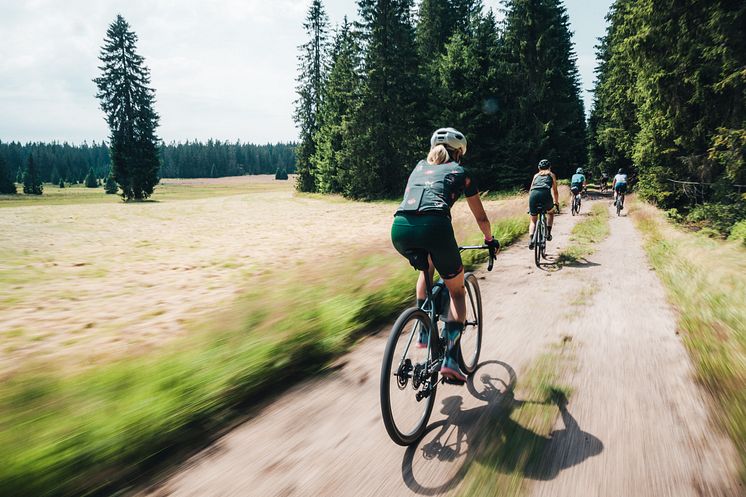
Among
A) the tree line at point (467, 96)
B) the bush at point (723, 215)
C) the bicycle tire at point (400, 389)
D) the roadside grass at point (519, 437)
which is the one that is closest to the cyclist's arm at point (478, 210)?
the bicycle tire at point (400, 389)

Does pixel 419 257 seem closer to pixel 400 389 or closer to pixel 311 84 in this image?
pixel 400 389

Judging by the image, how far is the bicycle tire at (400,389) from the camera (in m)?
2.71

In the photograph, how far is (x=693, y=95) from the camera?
1273 cm

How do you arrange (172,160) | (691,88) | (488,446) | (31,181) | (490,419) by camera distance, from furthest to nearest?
1. (172,160)
2. (31,181)
3. (691,88)
4. (490,419)
5. (488,446)

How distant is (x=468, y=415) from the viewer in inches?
132

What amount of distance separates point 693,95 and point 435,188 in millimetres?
14331

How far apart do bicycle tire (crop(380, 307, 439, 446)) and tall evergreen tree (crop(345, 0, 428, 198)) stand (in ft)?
105

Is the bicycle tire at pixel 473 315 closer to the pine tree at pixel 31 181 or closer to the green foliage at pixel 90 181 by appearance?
the pine tree at pixel 31 181

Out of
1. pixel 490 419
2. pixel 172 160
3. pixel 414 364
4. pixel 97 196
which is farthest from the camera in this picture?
pixel 172 160

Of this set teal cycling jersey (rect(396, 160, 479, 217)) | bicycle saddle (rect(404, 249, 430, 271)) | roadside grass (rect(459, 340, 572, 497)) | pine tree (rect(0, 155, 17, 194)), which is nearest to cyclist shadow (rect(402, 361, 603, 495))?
roadside grass (rect(459, 340, 572, 497))

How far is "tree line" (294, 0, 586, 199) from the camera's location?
32656mm

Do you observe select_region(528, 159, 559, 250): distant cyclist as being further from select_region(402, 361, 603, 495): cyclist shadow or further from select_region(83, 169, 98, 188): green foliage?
select_region(83, 169, 98, 188): green foliage

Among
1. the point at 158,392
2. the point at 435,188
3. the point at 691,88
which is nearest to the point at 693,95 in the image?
the point at 691,88

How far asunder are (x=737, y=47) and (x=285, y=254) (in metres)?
14.1
